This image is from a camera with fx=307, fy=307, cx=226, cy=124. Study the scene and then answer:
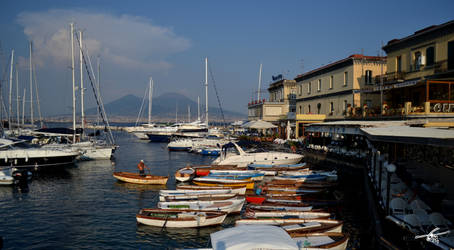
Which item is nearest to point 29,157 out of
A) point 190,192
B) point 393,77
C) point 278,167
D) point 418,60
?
point 190,192

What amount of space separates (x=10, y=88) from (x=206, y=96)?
134ft

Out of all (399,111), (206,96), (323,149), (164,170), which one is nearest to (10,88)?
(206,96)

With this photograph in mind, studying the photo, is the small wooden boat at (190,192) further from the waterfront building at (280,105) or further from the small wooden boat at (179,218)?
the waterfront building at (280,105)

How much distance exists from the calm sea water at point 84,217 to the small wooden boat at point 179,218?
34 centimetres

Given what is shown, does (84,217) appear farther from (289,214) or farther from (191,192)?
(289,214)

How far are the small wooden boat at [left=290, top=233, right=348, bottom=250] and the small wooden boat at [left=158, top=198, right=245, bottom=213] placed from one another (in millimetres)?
6706

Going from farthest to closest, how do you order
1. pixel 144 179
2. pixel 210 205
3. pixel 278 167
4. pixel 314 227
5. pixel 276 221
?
pixel 278 167 → pixel 144 179 → pixel 210 205 → pixel 276 221 → pixel 314 227

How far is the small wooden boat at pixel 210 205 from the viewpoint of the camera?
19.4 metres

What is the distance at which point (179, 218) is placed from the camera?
1769cm

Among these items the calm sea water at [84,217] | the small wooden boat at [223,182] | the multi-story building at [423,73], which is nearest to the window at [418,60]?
the multi-story building at [423,73]

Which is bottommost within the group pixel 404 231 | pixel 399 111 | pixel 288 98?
pixel 404 231

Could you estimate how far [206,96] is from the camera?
63.4m

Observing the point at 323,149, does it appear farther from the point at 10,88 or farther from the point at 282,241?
the point at 10,88

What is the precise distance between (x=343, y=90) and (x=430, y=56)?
43.3 ft
